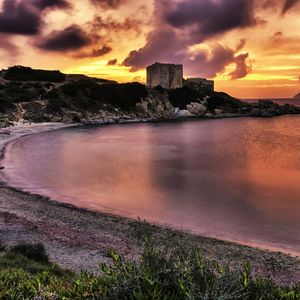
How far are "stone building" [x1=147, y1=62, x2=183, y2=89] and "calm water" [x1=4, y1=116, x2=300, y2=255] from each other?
248ft

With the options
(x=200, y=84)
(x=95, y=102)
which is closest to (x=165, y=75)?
(x=200, y=84)

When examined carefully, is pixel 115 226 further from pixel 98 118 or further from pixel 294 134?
pixel 98 118

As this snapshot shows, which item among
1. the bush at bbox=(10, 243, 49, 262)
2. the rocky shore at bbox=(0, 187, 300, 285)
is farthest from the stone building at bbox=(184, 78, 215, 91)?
the bush at bbox=(10, 243, 49, 262)

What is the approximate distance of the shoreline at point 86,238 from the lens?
13.9 m

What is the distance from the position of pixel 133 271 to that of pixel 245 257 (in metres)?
9.94

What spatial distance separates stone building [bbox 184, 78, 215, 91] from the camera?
145700 mm

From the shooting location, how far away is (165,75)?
140 meters

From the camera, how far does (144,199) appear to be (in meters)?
26.5

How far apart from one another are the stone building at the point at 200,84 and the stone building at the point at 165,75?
644cm

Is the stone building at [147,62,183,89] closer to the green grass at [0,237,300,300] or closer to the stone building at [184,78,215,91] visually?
the stone building at [184,78,215,91]

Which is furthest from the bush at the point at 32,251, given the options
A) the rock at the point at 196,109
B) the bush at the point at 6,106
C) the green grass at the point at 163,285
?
the rock at the point at 196,109

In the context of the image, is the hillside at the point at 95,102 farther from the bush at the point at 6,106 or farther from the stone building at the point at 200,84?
the stone building at the point at 200,84

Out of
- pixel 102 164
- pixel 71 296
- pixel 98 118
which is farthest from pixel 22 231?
pixel 98 118

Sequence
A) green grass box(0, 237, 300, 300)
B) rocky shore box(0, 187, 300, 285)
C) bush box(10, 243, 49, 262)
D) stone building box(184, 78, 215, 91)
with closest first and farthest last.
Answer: green grass box(0, 237, 300, 300) < bush box(10, 243, 49, 262) < rocky shore box(0, 187, 300, 285) < stone building box(184, 78, 215, 91)
